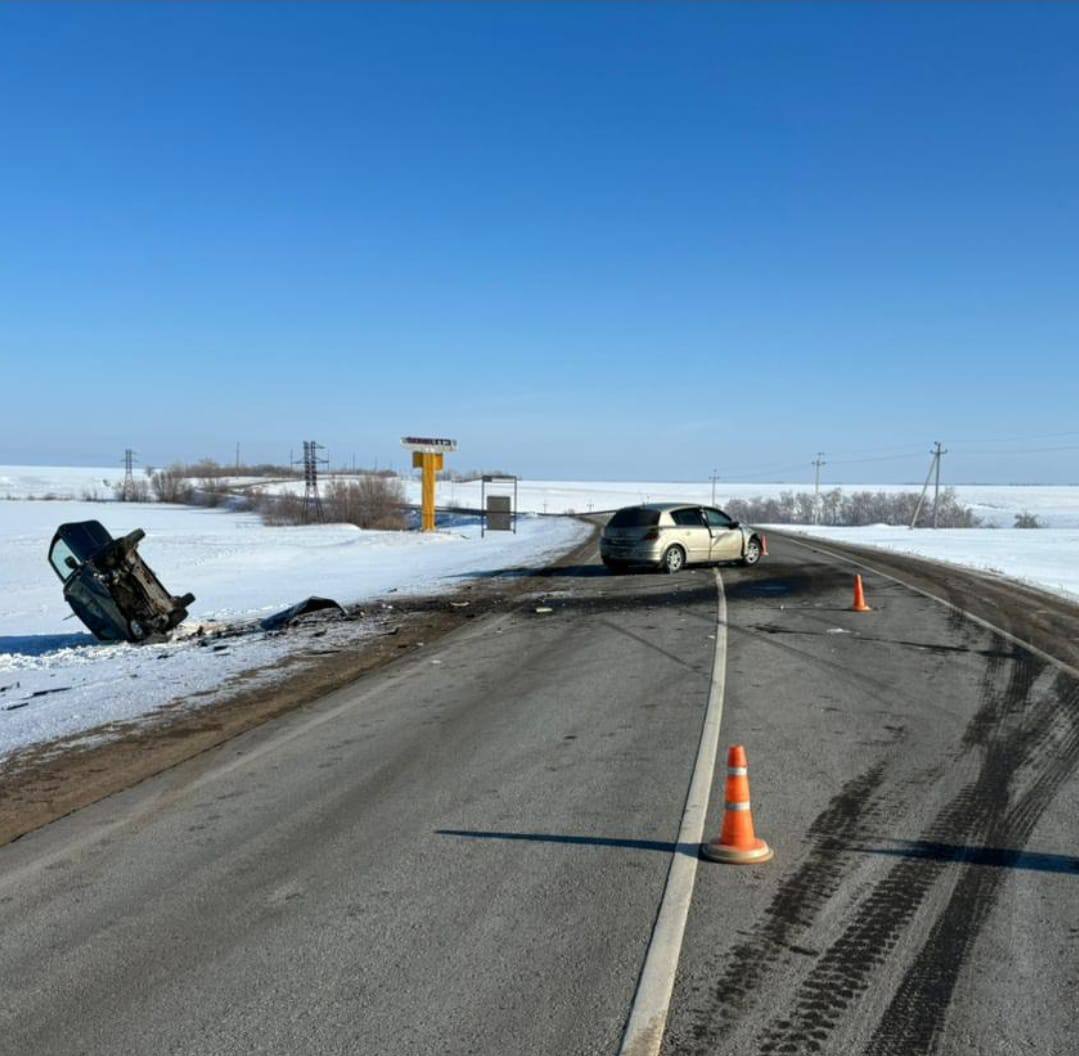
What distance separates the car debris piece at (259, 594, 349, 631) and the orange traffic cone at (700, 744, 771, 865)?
36.6 feet

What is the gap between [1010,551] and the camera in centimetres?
3691

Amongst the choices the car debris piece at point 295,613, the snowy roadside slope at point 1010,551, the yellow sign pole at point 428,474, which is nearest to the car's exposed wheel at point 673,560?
the snowy roadside slope at point 1010,551

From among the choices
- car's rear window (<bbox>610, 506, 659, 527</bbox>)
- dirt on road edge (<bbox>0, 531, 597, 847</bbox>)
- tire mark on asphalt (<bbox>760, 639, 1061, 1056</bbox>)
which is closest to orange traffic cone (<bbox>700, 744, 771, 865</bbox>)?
tire mark on asphalt (<bbox>760, 639, 1061, 1056</bbox>)

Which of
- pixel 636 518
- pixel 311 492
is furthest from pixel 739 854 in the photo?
pixel 311 492

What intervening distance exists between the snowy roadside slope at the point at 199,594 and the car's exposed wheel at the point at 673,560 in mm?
4707

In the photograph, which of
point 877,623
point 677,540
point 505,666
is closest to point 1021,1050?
point 505,666

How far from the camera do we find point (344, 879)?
16.3ft

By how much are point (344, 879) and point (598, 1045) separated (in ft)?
6.51

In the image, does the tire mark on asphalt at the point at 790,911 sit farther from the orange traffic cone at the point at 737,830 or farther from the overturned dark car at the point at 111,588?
the overturned dark car at the point at 111,588

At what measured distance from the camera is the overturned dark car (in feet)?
47.8

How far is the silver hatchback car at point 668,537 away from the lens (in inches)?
891

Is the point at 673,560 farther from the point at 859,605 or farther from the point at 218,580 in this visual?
the point at 218,580

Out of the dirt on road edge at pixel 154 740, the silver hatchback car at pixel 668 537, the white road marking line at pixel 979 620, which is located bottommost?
the dirt on road edge at pixel 154 740

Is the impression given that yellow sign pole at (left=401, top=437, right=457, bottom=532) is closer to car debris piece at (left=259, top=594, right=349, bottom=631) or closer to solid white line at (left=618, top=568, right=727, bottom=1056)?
car debris piece at (left=259, top=594, right=349, bottom=631)
